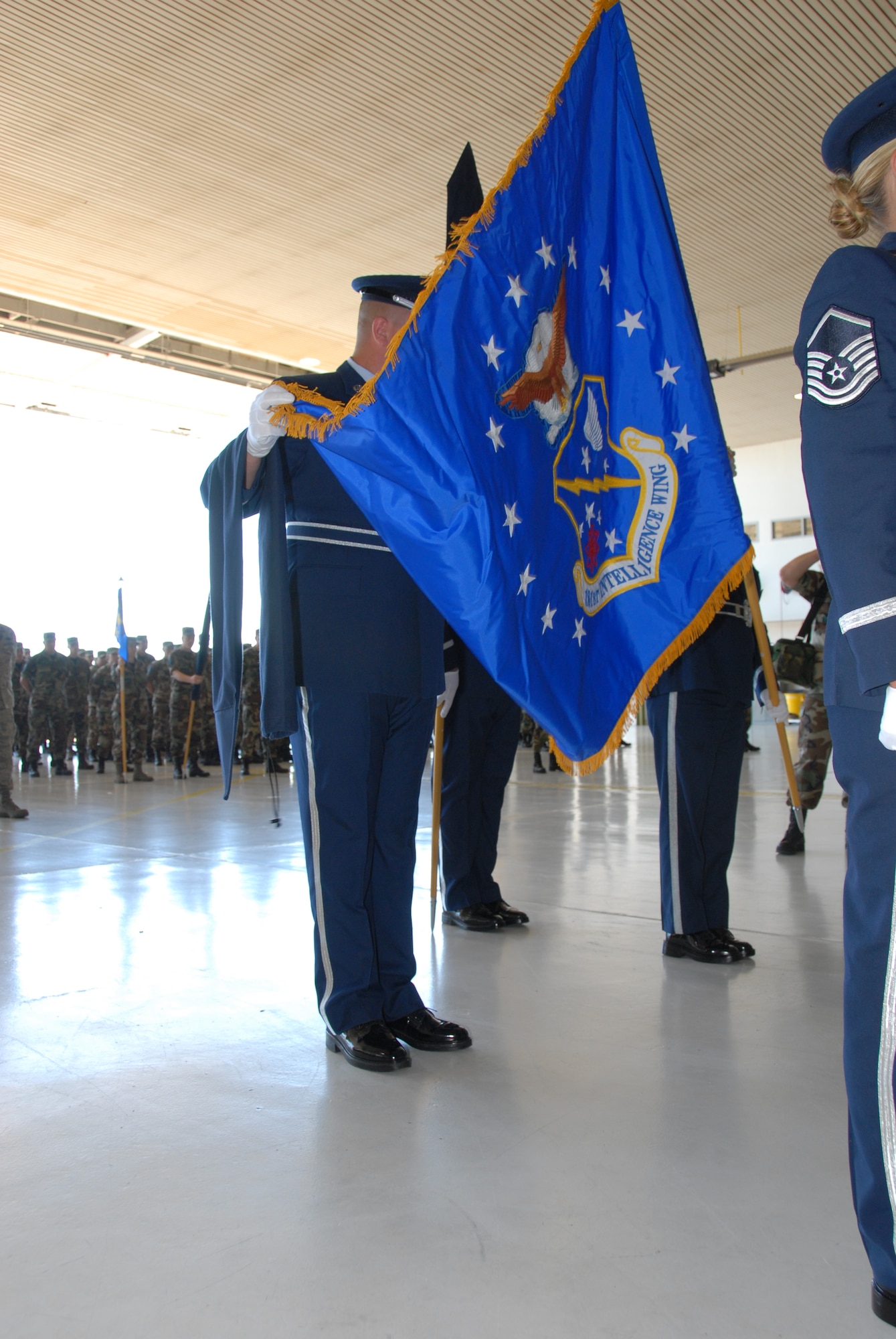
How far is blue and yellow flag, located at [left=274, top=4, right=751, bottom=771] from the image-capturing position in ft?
6.75

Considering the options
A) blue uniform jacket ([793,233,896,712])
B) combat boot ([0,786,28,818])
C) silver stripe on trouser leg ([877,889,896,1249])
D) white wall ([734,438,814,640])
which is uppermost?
white wall ([734,438,814,640])

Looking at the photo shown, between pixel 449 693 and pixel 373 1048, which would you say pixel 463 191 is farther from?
pixel 373 1048

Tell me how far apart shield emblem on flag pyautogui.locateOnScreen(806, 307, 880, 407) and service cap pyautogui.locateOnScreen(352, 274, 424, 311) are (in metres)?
1.28

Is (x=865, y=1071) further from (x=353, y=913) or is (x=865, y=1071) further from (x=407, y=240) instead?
(x=407, y=240)

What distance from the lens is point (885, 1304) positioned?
1266mm

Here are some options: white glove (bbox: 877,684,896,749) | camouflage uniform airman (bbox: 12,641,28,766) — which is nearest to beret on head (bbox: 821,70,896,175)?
white glove (bbox: 877,684,896,749)

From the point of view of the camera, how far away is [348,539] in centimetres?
232

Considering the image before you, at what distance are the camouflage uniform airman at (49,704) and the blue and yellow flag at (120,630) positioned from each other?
1.01 meters

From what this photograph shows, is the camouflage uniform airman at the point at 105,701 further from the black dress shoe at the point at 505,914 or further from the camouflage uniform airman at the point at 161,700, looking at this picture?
the black dress shoe at the point at 505,914

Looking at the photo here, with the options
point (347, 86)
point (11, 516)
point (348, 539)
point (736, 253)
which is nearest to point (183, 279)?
point (347, 86)

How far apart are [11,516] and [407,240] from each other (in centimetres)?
918

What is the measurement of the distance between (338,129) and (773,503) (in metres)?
14.9

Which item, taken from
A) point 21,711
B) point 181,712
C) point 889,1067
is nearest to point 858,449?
point 889,1067

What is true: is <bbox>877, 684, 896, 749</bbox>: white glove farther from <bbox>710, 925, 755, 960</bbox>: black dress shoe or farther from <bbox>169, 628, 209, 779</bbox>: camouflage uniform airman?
<bbox>169, 628, 209, 779</bbox>: camouflage uniform airman
